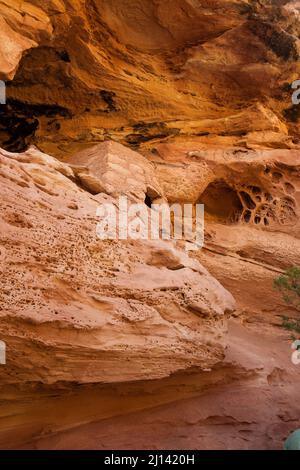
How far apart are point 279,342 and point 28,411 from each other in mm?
4673

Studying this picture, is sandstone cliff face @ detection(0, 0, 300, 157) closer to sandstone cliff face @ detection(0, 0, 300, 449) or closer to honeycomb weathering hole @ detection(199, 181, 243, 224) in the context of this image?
sandstone cliff face @ detection(0, 0, 300, 449)

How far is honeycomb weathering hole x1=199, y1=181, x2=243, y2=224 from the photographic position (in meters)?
10.7

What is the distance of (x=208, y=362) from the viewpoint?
5531 mm

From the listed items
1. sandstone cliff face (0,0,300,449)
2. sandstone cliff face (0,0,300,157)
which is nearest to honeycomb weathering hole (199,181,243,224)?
sandstone cliff face (0,0,300,449)

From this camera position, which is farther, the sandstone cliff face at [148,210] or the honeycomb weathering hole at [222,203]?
the honeycomb weathering hole at [222,203]

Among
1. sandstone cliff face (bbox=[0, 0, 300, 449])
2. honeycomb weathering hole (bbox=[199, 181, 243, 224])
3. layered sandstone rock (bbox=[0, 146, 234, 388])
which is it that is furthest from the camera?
honeycomb weathering hole (bbox=[199, 181, 243, 224])

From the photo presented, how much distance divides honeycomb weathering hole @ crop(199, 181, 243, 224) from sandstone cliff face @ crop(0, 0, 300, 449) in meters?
0.04

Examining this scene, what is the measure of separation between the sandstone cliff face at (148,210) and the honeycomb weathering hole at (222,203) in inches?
1.6

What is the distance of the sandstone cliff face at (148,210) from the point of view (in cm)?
474

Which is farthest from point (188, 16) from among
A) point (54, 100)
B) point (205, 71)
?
point (54, 100)

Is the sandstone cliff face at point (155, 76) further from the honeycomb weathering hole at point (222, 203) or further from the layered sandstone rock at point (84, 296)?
the layered sandstone rock at point (84, 296)

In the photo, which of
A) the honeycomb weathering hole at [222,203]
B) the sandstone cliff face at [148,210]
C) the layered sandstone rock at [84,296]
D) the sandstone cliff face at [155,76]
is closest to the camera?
the layered sandstone rock at [84,296]

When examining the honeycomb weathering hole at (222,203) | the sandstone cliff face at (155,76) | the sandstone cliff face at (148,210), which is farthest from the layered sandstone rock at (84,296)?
the honeycomb weathering hole at (222,203)

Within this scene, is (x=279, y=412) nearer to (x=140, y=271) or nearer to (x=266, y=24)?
(x=140, y=271)
